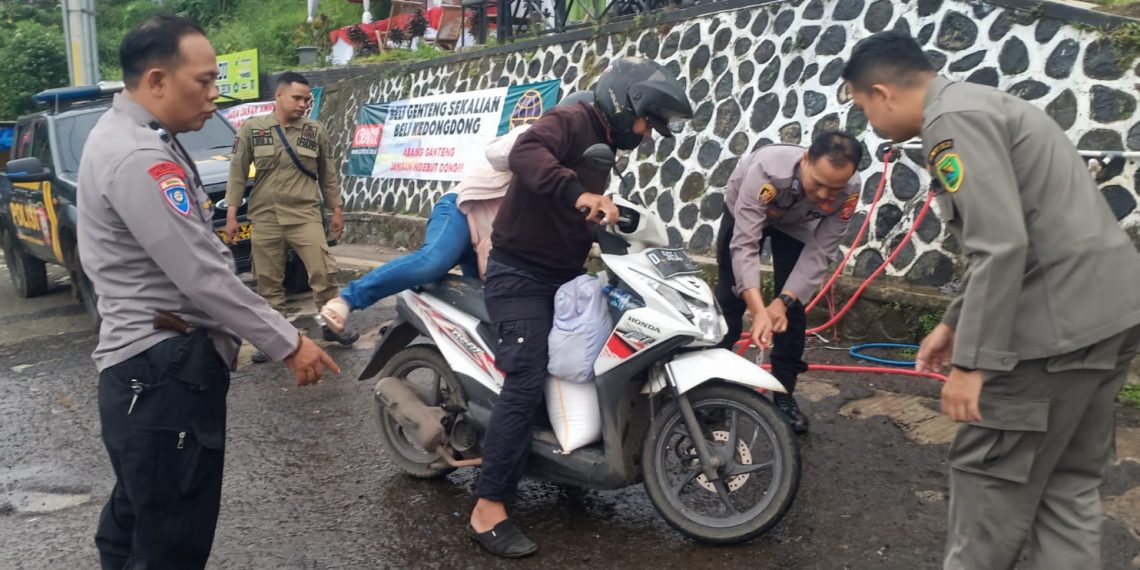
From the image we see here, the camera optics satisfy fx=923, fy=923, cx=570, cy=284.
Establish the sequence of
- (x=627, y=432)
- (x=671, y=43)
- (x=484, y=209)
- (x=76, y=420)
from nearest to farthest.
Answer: (x=627, y=432), (x=484, y=209), (x=76, y=420), (x=671, y=43)

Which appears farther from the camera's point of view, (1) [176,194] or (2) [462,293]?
(2) [462,293]

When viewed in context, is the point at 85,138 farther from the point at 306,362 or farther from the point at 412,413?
the point at 306,362

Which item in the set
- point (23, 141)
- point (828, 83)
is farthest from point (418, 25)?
point (828, 83)

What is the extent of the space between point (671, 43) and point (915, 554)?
670cm

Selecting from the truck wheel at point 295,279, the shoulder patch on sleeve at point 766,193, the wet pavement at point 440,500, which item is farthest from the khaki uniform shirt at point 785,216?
the truck wheel at point 295,279

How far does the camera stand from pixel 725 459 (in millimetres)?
3539

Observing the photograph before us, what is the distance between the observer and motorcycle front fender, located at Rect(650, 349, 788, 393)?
343cm

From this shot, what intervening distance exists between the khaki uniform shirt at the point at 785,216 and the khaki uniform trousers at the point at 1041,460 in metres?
1.72

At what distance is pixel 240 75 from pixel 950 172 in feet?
61.3

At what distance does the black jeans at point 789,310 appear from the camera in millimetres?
4738

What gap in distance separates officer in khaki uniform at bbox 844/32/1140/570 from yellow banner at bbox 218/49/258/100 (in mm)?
17893

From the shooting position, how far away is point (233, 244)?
26.1 feet

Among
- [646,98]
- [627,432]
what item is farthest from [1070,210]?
[627,432]

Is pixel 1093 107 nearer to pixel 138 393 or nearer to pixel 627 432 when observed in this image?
pixel 627 432
